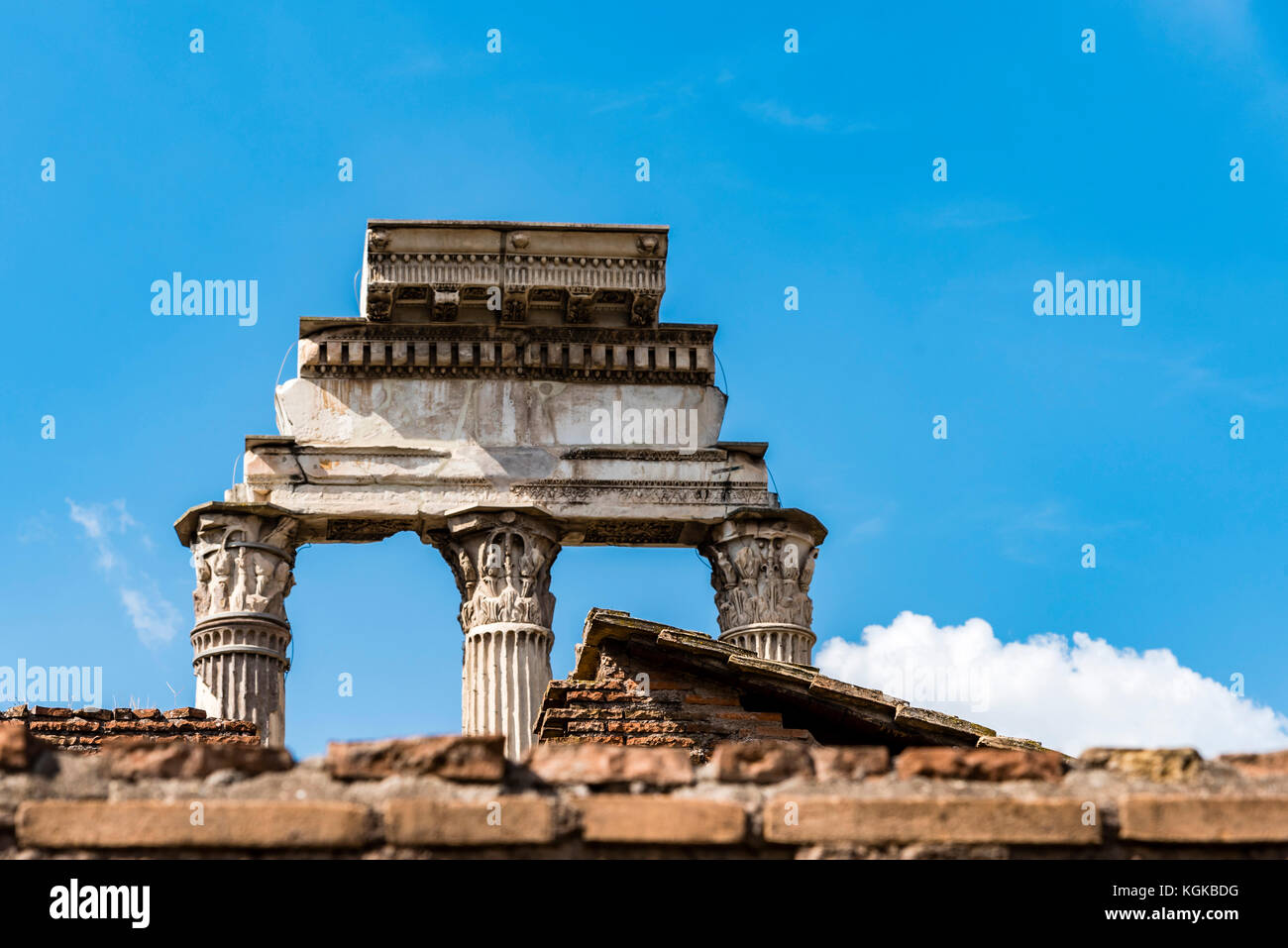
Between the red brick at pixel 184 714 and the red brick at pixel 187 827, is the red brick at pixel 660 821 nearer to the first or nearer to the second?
the red brick at pixel 187 827

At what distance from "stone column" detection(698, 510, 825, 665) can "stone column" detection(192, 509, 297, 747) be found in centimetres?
385

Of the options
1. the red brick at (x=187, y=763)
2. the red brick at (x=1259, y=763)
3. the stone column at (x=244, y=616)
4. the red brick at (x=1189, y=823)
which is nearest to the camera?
the red brick at (x=187, y=763)

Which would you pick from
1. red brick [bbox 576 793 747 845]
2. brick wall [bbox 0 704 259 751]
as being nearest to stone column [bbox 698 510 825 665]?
brick wall [bbox 0 704 259 751]

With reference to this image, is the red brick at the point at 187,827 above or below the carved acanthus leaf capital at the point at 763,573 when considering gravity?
below

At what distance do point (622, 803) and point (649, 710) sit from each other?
6.72 m

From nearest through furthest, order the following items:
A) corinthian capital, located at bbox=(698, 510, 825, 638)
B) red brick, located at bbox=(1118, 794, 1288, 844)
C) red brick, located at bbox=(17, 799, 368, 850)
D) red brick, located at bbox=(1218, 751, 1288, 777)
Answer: red brick, located at bbox=(17, 799, 368, 850), red brick, located at bbox=(1118, 794, 1288, 844), red brick, located at bbox=(1218, 751, 1288, 777), corinthian capital, located at bbox=(698, 510, 825, 638)

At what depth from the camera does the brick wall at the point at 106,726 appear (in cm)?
1104

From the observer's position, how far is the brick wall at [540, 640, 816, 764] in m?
11.1

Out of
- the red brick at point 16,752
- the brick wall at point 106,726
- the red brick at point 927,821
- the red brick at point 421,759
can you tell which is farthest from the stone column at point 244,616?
the red brick at point 927,821

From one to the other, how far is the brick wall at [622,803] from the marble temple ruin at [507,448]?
12.1m

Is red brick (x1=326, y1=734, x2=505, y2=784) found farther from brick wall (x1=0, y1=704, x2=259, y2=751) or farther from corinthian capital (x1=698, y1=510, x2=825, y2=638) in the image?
corinthian capital (x1=698, y1=510, x2=825, y2=638)
